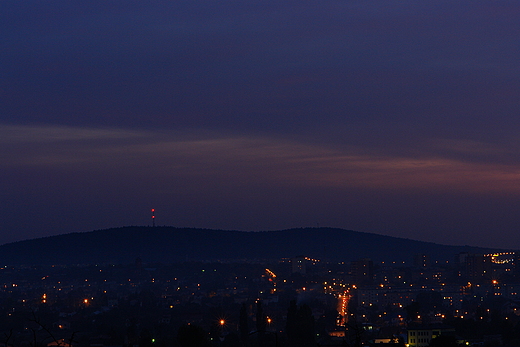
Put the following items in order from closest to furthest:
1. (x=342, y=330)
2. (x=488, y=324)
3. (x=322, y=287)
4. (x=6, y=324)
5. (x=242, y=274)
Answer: (x=488, y=324)
(x=342, y=330)
(x=6, y=324)
(x=322, y=287)
(x=242, y=274)

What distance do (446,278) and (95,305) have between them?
7192 cm

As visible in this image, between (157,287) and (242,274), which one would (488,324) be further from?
(242,274)

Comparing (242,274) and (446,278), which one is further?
(242,274)

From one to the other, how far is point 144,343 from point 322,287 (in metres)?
101

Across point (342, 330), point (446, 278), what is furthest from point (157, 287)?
point (342, 330)

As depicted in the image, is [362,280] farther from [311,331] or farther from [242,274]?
[311,331]

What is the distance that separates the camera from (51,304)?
113 metres

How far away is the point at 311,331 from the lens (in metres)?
51.2

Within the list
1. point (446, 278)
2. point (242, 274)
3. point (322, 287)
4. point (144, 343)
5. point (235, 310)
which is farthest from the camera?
point (242, 274)

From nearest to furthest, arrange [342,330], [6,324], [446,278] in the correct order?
[342,330] < [6,324] < [446,278]

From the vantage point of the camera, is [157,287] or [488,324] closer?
[488,324]

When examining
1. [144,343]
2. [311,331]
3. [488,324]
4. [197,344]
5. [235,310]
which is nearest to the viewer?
[197,344]

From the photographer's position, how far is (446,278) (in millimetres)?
160375

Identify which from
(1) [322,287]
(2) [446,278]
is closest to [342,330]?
(1) [322,287]
